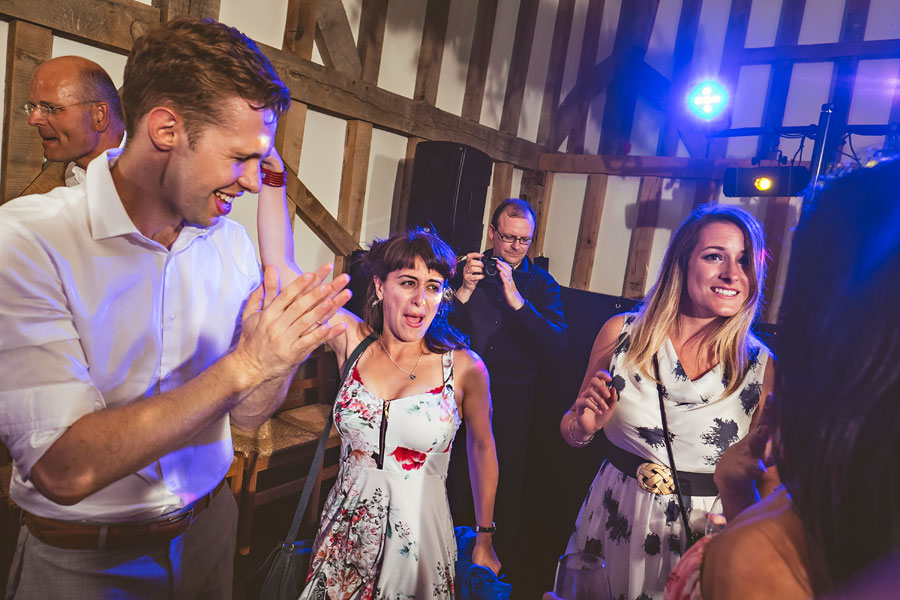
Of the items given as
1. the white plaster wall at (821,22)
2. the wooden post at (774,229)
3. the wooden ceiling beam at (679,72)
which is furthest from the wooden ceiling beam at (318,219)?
the white plaster wall at (821,22)

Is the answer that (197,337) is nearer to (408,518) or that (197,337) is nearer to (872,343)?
(408,518)

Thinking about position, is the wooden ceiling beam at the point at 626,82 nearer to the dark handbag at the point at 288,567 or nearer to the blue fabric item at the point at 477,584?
the blue fabric item at the point at 477,584

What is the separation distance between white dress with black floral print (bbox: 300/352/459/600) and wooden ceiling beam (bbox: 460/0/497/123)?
12.7ft

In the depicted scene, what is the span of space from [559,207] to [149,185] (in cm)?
530

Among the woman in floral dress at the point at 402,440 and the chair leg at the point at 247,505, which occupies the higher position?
the woman in floral dress at the point at 402,440

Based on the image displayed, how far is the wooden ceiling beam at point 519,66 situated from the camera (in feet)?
18.3

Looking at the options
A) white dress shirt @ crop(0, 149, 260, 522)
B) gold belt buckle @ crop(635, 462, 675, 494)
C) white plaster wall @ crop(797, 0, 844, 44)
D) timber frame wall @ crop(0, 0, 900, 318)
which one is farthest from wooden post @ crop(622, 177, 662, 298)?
white dress shirt @ crop(0, 149, 260, 522)

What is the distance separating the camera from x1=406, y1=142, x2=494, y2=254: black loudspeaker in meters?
4.34

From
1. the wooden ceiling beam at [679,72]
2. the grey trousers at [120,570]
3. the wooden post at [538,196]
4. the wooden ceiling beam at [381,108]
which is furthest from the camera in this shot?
the wooden post at [538,196]

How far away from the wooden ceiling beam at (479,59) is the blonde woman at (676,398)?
360 centimetres

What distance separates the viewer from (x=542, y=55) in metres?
5.93

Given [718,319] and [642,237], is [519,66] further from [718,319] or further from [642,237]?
[718,319]

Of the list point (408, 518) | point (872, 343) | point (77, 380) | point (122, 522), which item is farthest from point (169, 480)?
point (872, 343)

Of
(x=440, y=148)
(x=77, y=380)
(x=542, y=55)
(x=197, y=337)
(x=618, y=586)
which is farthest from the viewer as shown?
(x=542, y=55)
